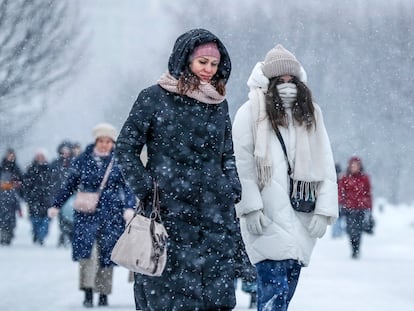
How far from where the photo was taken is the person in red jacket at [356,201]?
18.2m

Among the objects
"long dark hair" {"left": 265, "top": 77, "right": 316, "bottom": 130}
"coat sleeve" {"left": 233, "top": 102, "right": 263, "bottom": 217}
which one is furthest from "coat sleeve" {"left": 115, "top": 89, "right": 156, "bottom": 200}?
"long dark hair" {"left": 265, "top": 77, "right": 316, "bottom": 130}

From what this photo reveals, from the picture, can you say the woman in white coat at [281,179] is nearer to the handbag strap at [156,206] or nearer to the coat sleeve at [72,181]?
the handbag strap at [156,206]

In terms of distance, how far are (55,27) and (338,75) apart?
15.7 m

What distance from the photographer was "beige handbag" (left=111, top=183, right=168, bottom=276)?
16.7ft

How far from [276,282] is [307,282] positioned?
6.40m

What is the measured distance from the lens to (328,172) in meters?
6.56

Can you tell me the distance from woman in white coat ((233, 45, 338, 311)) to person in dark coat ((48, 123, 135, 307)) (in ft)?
11.4

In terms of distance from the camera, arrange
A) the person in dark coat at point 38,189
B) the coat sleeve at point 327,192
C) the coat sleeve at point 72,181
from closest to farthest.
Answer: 1. the coat sleeve at point 327,192
2. the coat sleeve at point 72,181
3. the person in dark coat at point 38,189

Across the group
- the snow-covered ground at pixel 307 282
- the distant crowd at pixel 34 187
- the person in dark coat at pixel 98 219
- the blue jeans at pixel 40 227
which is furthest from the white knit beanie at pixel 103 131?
the blue jeans at pixel 40 227

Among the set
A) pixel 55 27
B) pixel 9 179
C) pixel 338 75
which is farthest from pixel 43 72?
pixel 338 75

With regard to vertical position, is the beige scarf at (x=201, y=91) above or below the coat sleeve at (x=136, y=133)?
above

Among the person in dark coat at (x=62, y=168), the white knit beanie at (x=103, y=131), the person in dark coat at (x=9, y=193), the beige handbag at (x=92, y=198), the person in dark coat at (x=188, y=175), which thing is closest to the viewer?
the person in dark coat at (x=188, y=175)

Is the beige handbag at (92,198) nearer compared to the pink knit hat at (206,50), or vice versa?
the pink knit hat at (206,50)

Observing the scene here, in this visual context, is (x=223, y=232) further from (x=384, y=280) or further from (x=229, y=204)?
(x=384, y=280)
